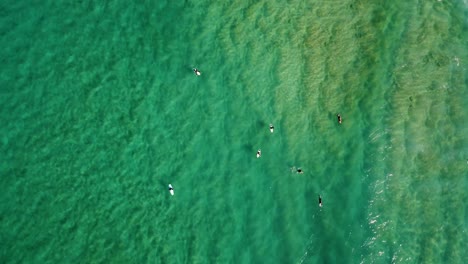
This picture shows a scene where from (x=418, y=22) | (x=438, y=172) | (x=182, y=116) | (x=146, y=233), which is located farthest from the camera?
(x=418, y=22)

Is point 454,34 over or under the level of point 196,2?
under

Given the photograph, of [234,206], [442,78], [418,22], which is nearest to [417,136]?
[442,78]

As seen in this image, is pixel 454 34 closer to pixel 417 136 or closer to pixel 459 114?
pixel 459 114

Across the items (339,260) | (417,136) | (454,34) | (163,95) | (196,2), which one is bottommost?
(339,260)

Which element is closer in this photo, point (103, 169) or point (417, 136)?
point (103, 169)

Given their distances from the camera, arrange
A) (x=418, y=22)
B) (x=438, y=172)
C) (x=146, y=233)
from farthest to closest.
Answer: (x=418, y=22) < (x=438, y=172) < (x=146, y=233)

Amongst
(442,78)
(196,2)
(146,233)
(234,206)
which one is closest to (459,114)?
(442,78)

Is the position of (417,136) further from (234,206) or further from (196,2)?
(196,2)
